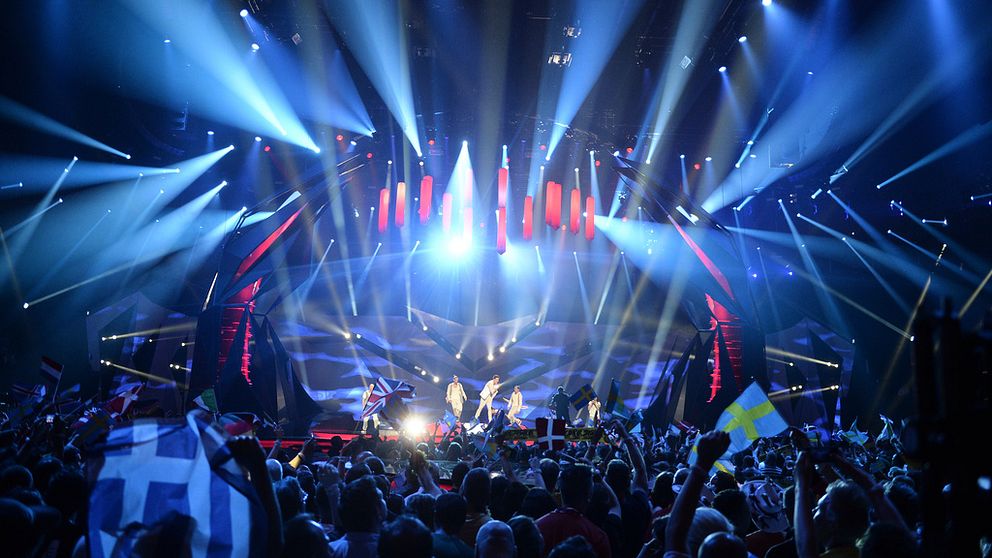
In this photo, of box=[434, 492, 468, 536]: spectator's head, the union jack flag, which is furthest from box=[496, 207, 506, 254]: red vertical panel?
box=[434, 492, 468, 536]: spectator's head

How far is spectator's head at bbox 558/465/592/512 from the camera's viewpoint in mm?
4344

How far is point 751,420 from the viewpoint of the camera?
572cm

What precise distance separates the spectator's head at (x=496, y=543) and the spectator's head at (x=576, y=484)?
981mm

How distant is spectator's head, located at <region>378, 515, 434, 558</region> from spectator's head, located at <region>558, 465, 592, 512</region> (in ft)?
4.52

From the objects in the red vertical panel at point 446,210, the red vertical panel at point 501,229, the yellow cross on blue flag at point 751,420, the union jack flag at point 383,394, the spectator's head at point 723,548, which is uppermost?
the red vertical panel at point 446,210

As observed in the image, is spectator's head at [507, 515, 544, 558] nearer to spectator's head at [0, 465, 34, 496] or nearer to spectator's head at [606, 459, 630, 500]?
spectator's head at [606, 459, 630, 500]

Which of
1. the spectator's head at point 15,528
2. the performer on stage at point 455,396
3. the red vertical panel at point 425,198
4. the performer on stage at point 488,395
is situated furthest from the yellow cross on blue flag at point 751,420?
the performer on stage at point 455,396

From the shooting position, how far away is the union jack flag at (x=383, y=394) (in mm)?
10906

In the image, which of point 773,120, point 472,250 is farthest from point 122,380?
point 773,120

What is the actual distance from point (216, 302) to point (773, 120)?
14.7 m

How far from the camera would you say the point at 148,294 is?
2250 centimetres

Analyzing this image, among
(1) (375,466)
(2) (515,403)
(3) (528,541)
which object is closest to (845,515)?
(3) (528,541)

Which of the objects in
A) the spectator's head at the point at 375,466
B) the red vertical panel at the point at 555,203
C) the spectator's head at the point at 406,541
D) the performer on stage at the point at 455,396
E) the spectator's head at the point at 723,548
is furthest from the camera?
the performer on stage at the point at 455,396

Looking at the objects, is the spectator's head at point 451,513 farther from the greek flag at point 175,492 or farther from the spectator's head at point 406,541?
the greek flag at point 175,492
